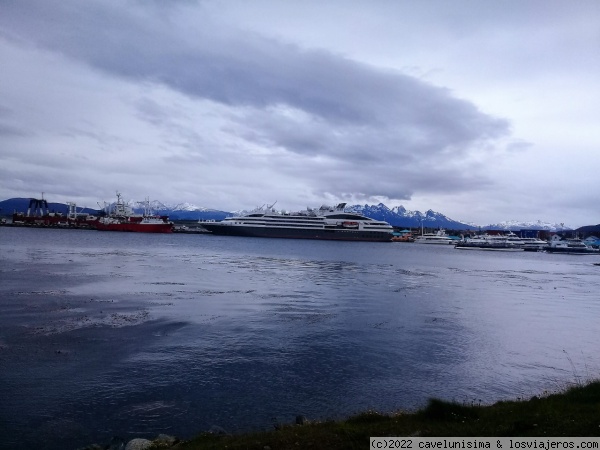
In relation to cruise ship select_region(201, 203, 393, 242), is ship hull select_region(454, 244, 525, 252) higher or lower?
lower

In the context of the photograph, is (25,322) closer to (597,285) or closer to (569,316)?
(569,316)

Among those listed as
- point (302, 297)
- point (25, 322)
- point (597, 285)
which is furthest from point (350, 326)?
point (597, 285)

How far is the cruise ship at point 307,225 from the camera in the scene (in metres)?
140

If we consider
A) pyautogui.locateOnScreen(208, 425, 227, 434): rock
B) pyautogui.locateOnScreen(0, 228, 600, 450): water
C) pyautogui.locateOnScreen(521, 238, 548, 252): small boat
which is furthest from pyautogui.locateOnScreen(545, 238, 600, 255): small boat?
pyautogui.locateOnScreen(208, 425, 227, 434): rock

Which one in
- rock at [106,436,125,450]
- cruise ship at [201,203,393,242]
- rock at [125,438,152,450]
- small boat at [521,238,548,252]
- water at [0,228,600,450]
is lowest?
water at [0,228,600,450]

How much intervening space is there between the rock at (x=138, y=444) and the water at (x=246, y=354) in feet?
3.56

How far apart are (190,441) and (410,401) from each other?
6.11m

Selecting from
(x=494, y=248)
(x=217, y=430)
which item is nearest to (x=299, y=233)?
(x=494, y=248)

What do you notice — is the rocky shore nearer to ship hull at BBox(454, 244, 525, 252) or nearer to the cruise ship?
the cruise ship

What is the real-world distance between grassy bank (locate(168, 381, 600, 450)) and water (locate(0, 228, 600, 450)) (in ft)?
7.10

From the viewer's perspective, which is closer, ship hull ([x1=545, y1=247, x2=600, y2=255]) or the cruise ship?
ship hull ([x1=545, y1=247, x2=600, y2=255])

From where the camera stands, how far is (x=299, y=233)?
144 m

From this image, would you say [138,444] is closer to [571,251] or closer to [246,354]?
[246,354]

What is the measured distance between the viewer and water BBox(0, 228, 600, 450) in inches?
448
